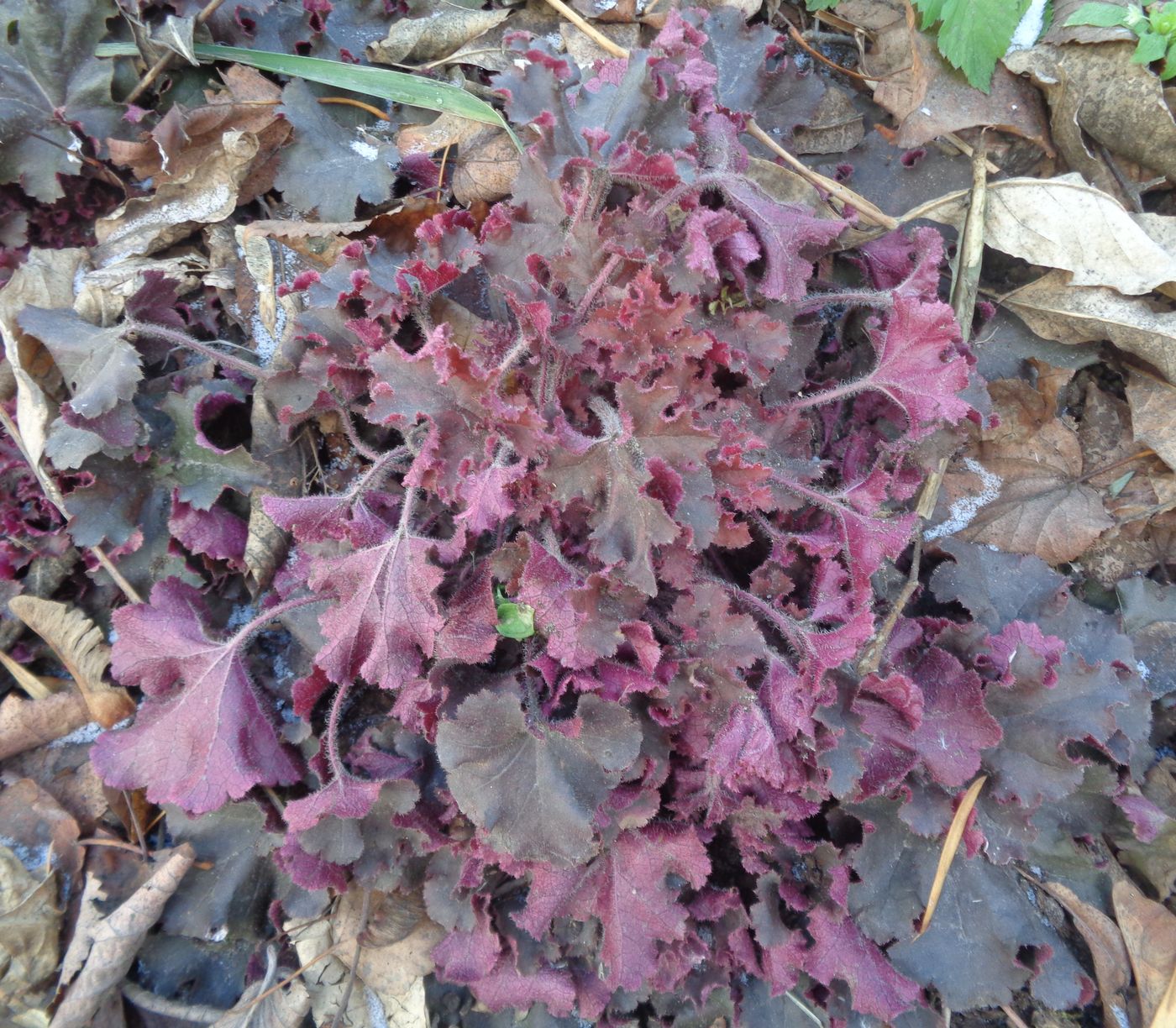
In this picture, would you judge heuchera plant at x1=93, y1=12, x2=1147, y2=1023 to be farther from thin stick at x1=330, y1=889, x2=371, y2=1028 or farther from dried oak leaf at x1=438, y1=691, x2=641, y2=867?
thin stick at x1=330, y1=889, x2=371, y2=1028

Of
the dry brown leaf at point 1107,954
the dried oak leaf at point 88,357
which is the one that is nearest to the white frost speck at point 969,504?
the dry brown leaf at point 1107,954

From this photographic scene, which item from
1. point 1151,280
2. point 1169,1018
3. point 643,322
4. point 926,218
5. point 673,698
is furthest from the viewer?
point 926,218

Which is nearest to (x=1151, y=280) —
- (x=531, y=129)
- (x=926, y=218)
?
(x=926, y=218)

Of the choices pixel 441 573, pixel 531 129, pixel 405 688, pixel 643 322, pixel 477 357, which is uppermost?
pixel 531 129

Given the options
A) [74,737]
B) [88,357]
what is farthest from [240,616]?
[88,357]

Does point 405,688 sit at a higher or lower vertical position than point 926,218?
lower

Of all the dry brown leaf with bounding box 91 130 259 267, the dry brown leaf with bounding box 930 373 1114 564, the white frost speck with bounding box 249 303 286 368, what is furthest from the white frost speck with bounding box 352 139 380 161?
the dry brown leaf with bounding box 930 373 1114 564

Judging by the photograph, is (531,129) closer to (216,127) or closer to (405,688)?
(216,127)
